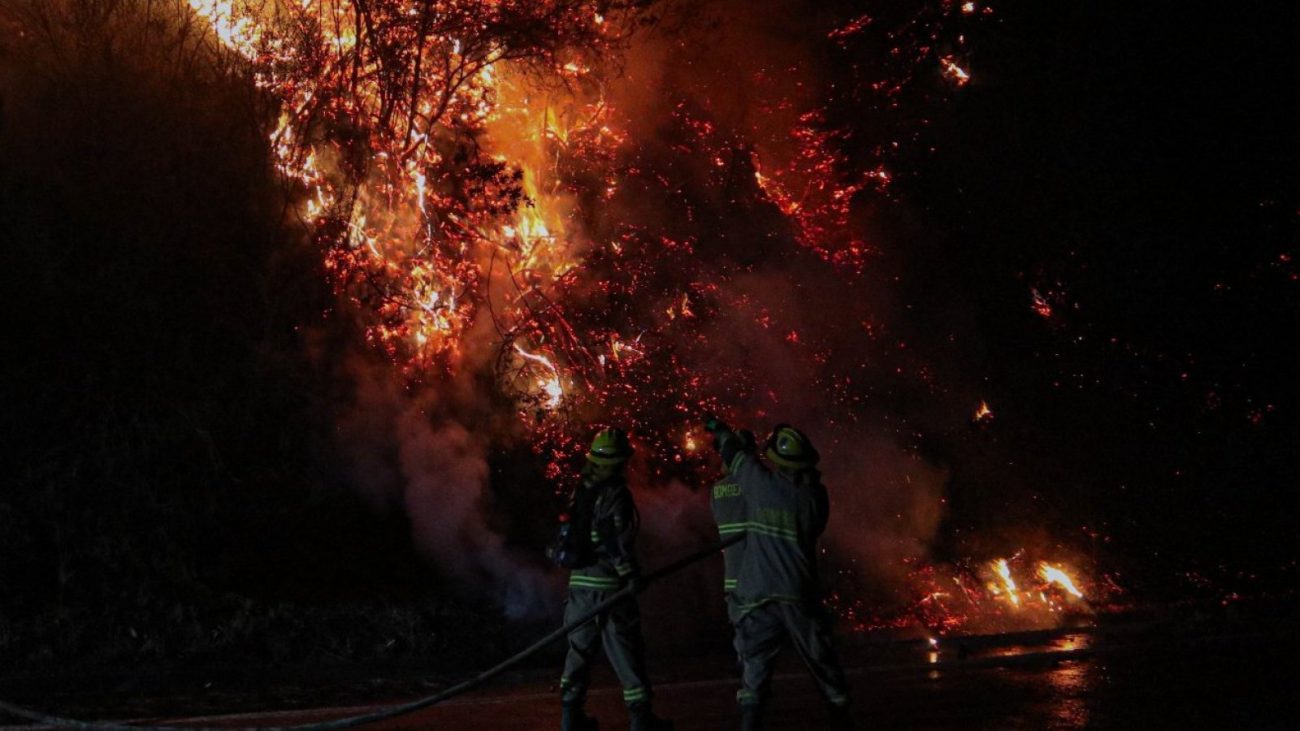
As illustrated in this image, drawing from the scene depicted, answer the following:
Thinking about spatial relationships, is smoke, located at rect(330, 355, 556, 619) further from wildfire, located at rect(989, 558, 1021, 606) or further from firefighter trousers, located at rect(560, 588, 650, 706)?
firefighter trousers, located at rect(560, 588, 650, 706)

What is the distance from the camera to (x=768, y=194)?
47.0ft

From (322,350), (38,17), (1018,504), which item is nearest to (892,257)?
(1018,504)

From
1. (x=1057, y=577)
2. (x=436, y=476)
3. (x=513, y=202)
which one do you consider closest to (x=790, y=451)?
(x=436, y=476)

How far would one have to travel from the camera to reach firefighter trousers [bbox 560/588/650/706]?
6785 millimetres

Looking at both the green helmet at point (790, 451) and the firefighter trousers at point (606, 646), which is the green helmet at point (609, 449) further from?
the green helmet at point (790, 451)

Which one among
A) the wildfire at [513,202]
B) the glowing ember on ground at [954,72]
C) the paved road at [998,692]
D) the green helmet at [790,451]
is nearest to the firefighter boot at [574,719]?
the paved road at [998,692]

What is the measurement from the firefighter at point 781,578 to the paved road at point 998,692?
1015 millimetres

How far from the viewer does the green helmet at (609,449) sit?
698cm

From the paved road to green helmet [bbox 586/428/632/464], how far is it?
181 cm

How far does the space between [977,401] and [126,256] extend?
977cm

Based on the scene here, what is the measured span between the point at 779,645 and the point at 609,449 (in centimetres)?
149

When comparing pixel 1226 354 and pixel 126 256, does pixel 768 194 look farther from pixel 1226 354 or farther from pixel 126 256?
pixel 126 256

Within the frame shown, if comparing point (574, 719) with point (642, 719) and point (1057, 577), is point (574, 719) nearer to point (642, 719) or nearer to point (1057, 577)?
point (642, 719)

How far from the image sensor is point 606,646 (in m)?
6.86
